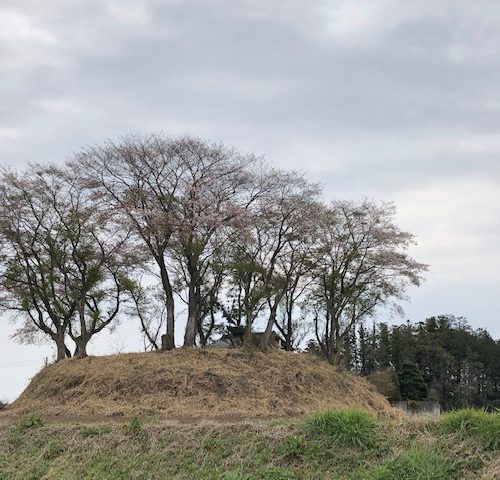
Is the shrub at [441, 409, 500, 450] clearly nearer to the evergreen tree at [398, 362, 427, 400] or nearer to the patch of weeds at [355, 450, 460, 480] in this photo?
the patch of weeds at [355, 450, 460, 480]

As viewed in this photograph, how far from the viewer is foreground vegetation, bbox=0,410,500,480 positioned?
682cm

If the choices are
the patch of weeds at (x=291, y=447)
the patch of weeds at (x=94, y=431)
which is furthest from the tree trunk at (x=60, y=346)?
the patch of weeds at (x=291, y=447)

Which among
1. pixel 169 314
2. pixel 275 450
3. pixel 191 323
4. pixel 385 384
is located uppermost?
pixel 169 314

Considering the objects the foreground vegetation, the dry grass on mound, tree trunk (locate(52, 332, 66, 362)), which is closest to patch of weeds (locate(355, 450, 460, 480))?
the foreground vegetation

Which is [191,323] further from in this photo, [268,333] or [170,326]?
[268,333]

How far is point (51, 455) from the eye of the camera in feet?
30.8

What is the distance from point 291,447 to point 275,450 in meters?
0.23

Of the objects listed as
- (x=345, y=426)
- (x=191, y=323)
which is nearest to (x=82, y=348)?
(x=191, y=323)

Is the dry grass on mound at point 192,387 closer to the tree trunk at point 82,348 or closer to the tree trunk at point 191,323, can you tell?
the tree trunk at point 82,348

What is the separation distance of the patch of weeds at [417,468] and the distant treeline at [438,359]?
31.0 meters

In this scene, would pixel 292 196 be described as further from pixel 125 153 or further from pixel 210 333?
pixel 210 333

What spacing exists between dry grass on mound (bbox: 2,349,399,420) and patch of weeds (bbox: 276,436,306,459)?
583 centimetres

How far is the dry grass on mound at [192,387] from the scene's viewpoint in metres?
14.7

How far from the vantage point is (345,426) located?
7.69 metres
